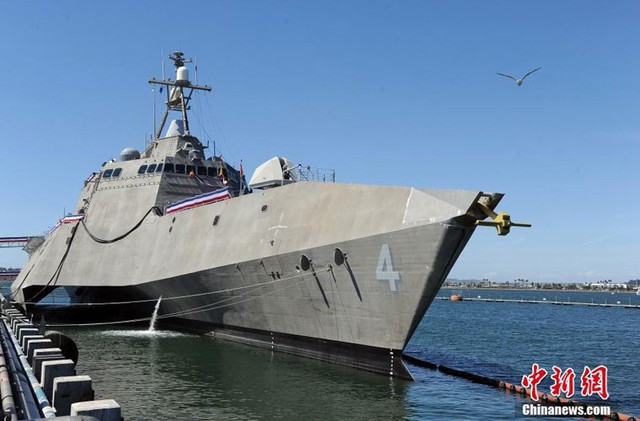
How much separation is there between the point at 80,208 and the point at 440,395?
922 inches

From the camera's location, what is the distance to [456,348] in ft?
87.5

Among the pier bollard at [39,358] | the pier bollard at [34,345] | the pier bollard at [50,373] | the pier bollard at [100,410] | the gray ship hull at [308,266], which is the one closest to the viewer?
the pier bollard at [100,410]

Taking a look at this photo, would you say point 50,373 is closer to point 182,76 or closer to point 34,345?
Result: point 34,345

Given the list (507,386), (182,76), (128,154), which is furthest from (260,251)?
(182,76)

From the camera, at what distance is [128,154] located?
30.9 m

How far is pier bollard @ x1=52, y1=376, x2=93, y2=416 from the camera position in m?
6.21

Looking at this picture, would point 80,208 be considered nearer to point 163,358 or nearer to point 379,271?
point 163,358

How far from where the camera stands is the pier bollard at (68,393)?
621 cm

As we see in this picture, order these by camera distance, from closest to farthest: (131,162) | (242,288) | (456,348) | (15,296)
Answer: (242,288) < (456,348) < (131,162) < (15,296)

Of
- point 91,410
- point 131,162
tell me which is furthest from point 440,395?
point 131,162

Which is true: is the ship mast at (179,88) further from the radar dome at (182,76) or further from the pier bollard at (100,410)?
the pier bollard at (100,410)

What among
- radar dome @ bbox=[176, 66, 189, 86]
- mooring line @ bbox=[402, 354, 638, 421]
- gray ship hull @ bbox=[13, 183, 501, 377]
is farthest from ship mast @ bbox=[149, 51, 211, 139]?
mooring line @ bbox=[402, 354, 638, 421]

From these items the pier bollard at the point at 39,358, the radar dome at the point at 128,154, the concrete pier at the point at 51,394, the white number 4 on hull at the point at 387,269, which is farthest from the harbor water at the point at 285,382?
the radar dome at the point at 128,154

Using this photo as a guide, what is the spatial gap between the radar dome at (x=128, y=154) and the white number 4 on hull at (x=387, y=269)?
67.5ft
